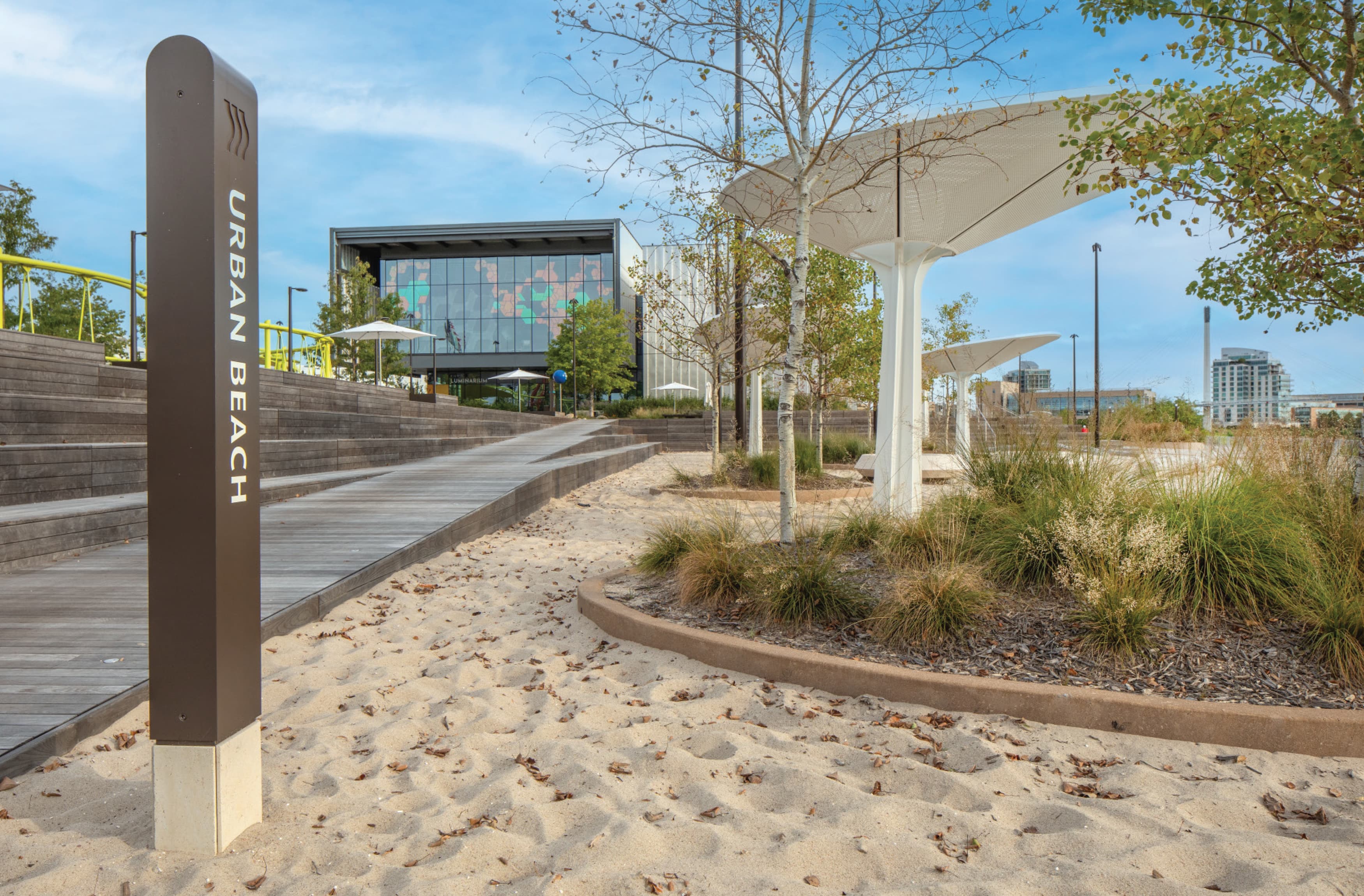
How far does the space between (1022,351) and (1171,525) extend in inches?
695

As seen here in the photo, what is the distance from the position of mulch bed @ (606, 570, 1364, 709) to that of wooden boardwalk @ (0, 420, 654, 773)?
291cm

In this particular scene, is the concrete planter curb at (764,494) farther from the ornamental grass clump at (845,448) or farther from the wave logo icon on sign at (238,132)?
the wave logo icon on sign at (238,132)

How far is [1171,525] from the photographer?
446 centimetres

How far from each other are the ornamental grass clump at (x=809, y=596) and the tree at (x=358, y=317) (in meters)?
27.4

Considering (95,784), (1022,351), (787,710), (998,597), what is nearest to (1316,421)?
(998,597)

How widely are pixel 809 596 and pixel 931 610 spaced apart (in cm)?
71

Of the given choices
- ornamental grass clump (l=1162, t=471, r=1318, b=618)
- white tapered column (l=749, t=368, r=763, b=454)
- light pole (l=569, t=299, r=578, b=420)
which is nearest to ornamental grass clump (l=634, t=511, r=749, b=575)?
ornamental grass clump (l=1162, t=471, r=1318, b=618)

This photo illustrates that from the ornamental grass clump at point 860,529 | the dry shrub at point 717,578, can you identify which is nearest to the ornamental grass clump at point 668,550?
the dry shrub at point 717,578

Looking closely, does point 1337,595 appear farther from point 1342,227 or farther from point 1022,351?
point 1022,351

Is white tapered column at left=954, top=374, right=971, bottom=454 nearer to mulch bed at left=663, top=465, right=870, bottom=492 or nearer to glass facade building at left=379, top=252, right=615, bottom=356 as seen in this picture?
mulch bed at left=663, top=465, right=870, bottom=492

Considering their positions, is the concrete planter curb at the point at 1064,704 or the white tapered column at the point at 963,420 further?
the white tapered column at the point at 963,420

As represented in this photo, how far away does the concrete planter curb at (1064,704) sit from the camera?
324 cm

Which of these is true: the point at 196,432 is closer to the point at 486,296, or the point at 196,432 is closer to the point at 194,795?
the point at 194,795

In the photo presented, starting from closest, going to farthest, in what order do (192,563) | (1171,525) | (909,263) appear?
(192,563) < (1171,525) < (909,263)
